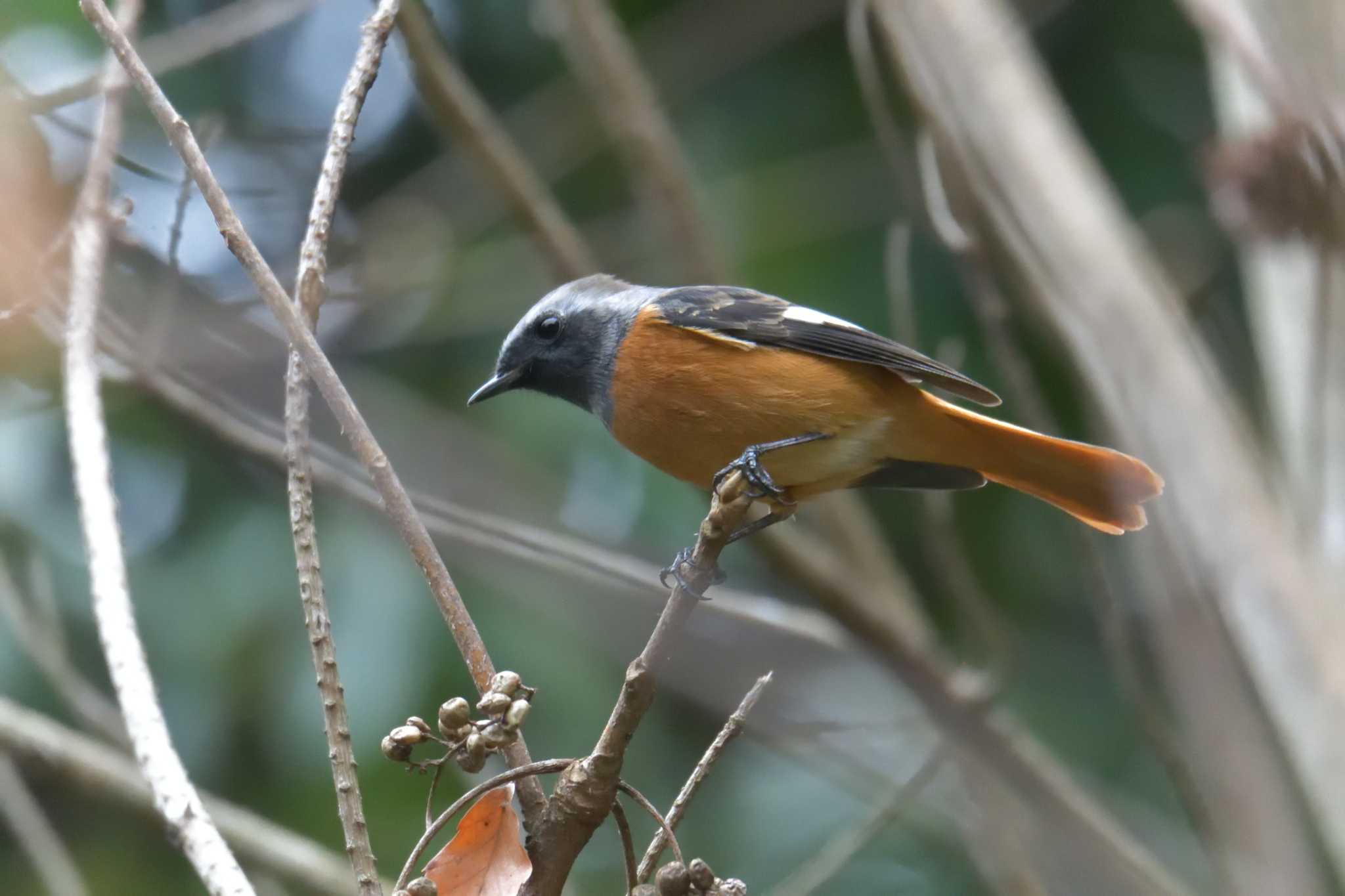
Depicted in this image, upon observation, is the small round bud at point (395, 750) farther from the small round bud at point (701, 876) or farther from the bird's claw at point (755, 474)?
the bird's claw at point (755, 474)

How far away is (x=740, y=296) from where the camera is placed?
3617 millimetres

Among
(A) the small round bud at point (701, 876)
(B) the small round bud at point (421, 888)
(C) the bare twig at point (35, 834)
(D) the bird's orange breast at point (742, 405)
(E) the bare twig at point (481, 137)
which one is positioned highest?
(E) the bare twig at point (481, 137)

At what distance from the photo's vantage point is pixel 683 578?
230 centimetres

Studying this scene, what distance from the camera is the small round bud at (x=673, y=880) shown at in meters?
1.78

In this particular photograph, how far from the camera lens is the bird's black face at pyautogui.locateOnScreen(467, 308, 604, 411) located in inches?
145

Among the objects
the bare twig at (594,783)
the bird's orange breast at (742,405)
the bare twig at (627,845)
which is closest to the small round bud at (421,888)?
the bare twig at (594,783)

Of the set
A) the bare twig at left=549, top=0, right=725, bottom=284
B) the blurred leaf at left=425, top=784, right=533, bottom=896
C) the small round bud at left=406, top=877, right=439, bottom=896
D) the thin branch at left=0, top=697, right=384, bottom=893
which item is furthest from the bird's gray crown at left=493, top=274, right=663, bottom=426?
the small round bud at left=406, top=877, right=439, bottom=896

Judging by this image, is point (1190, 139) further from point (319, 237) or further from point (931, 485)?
point (319, 237)

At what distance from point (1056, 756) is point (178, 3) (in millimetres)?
4994

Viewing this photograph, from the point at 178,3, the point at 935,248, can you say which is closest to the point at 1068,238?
the point at 935,248

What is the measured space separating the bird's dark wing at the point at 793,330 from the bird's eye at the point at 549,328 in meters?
0.31

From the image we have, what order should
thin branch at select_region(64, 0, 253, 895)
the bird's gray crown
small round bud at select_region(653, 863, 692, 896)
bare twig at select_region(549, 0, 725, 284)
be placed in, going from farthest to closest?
bare twig at select_region(549, 0, 725, 284) < the bird's gray crown < thin branch at select_region(64, 0, 253, 895) < small round bud at select_region(653, 863, 692, 896)

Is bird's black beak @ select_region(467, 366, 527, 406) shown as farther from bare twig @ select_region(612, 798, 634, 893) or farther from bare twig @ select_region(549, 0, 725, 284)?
bare twig @ select_region(612, 798, 634, 893)

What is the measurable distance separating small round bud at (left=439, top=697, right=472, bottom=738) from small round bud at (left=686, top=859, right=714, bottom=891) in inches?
14.3
